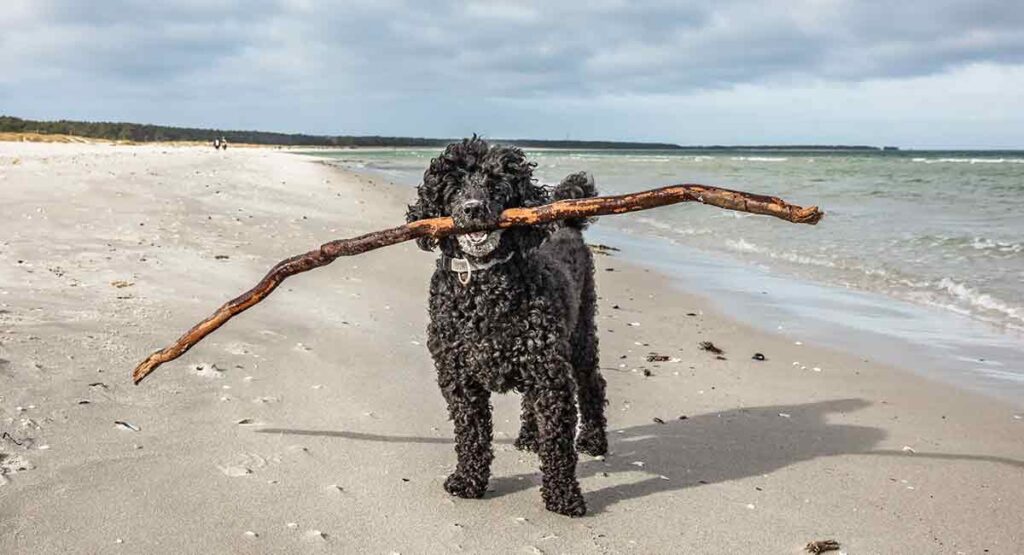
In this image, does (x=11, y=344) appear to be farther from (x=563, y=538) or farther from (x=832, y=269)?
(x=832, y=269)

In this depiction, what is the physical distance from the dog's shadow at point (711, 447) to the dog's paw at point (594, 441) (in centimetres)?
7

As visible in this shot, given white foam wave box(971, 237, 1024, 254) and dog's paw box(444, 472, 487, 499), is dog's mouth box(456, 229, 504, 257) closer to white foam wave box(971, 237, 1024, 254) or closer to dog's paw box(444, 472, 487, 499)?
dog's paw box(444, 472, 487, 499)

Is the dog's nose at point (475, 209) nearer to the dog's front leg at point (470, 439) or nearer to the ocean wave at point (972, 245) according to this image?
the dog's front leg at point (470, 439)

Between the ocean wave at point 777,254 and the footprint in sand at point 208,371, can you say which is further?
the ocean wave at point 777,254

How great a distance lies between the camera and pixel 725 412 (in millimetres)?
6430

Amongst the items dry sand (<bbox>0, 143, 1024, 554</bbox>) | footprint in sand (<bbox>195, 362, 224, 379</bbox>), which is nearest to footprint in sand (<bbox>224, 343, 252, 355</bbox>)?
dry sand (<bbox>0, 143, 1024, 554</bbox>)

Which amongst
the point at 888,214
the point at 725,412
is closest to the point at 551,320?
the point at 725,412

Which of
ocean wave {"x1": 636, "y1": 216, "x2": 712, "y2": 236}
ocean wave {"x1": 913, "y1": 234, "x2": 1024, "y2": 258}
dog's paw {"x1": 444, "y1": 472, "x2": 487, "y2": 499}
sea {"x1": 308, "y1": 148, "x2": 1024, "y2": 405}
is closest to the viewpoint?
dog's paw {"x1": 444, "y1": 472, "x2": 487, "y2": 499}

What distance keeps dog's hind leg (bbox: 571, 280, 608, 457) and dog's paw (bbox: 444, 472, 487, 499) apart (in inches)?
43.0

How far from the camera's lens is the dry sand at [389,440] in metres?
4.11

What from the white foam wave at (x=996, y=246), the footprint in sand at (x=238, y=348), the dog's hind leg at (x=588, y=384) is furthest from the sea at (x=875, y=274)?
the footprint in sand at (x=238, y=348)

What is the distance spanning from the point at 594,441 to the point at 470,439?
3.72ft

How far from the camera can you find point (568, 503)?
4.50 m

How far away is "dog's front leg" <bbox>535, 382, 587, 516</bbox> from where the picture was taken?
452cm
